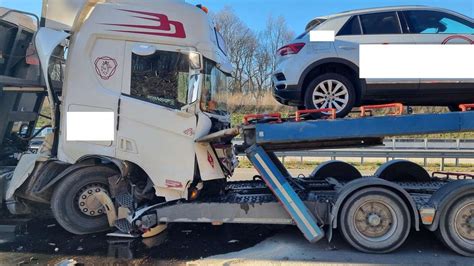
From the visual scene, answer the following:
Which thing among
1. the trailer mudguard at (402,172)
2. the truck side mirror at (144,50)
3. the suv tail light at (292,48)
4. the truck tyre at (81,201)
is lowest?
the truck tyre at (81,201)

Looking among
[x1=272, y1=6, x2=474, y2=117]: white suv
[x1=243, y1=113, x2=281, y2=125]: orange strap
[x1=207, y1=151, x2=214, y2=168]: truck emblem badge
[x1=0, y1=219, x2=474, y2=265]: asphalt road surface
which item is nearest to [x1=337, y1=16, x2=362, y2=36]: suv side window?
[x1=272, y1=6, x2=474, y2=117]: white suv

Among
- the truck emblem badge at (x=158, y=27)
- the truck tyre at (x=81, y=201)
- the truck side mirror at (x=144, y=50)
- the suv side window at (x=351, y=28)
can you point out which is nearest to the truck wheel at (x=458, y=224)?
the suv side window at (x=351, y=28)

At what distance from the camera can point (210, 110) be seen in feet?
17.1

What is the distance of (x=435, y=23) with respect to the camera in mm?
5324

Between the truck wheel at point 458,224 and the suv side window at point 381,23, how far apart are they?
247cm

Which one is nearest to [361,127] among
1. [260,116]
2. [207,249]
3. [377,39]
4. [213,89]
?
[260,116]

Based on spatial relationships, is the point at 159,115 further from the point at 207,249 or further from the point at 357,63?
the point at 357,63

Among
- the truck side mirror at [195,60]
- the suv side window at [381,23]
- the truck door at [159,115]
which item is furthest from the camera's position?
the suv side window at [381,23]

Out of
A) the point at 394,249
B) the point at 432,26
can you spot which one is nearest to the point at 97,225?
the point at 394,249

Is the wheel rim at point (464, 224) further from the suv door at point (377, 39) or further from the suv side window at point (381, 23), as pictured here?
the suv side window at point (381, 23)

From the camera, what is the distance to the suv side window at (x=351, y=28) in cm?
539

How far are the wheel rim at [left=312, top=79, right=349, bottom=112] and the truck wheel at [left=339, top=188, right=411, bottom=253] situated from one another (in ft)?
4.34

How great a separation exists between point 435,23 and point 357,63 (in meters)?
1.27

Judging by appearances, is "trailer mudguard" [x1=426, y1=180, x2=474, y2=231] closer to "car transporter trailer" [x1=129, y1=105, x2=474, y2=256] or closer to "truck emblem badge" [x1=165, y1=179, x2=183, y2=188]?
"car transporter trailer" [x1=129, y1=105, x2=474, y2=256]
